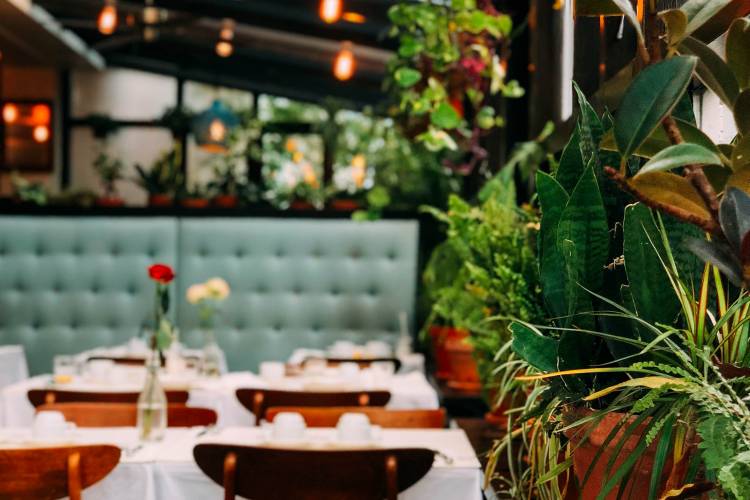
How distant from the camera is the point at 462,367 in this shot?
425 centimetres

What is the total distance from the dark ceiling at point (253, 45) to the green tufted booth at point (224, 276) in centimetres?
237

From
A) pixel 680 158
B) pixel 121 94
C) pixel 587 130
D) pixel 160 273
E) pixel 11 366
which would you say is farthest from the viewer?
pixel 121 94

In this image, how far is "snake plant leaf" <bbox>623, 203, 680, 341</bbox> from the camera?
1075 mm

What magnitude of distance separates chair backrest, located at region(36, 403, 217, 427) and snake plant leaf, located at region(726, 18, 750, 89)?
254cm

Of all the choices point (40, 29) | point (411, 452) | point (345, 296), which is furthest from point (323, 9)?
point (411, 452)

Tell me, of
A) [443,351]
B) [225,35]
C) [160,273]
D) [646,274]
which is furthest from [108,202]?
[646,274]

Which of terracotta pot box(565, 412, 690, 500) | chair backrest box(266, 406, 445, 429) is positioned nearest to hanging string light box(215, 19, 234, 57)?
chair backrest box(266, 406, 445, 429)

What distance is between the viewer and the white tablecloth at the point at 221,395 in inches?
150

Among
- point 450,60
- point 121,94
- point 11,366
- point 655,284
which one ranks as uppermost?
point 121,94

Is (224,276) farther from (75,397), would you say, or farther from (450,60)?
(450,60)

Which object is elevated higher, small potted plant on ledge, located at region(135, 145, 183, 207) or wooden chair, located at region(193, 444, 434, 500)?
small potted plant on ledge, located at region(135, 145, 183, 207)

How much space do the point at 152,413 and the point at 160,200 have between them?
135 inches

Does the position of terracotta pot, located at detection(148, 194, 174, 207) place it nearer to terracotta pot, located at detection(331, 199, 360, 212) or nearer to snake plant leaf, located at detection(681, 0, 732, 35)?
terracotta pot, located at detection(331, 199, 360, 212)

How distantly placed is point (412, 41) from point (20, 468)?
2.54m
